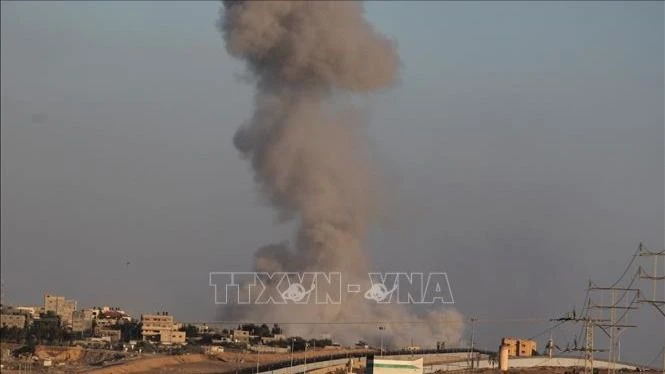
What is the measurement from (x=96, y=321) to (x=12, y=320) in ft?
24.3

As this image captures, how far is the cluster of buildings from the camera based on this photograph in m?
112

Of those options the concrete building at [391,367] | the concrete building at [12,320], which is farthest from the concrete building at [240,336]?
the concrete building at [391,367]

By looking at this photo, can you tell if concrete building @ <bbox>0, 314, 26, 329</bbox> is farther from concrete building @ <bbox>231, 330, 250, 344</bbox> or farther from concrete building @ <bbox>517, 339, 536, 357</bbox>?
concrete building @ <bbox>517, 339, 536, 357</bbox>

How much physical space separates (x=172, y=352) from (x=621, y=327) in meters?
37.1

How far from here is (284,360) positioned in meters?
89.3

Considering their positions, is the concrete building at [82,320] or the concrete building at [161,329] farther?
the concrete building at [82,320]

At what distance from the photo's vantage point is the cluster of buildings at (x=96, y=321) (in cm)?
11162

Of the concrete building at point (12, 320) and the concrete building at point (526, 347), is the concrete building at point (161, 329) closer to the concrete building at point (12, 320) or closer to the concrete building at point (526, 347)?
the concrete building at point (12, 320)

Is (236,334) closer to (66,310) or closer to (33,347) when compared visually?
(33,347)

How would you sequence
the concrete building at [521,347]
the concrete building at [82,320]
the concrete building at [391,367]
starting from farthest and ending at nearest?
the concrete building at [82,320] < the concrete building at [521,347] < the concrete building at [391,367]

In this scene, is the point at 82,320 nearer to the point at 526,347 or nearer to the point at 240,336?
the point at 240,336

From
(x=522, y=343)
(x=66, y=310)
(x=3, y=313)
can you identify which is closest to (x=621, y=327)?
(x=522, y=343)

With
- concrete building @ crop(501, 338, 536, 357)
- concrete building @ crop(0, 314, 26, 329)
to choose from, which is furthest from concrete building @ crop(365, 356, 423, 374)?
concrete building @ crop(0, 314, 26, 329)

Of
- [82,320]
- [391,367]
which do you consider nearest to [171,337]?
[82,320]
